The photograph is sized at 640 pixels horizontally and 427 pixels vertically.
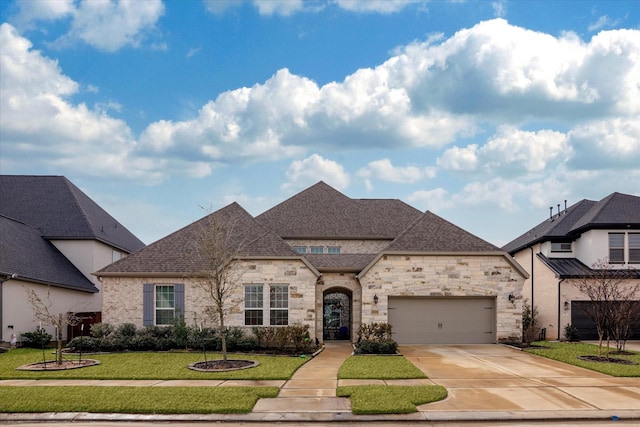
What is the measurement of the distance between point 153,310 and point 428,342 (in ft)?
37.6

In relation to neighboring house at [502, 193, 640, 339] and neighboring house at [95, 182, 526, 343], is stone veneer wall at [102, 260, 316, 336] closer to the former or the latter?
neighboring house at [95, 182, 526, 343]

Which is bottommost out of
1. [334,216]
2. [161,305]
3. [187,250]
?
[161,305]

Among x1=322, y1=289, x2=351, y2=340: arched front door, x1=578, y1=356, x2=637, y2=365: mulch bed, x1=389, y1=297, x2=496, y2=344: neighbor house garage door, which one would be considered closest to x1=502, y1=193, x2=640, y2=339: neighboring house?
x1=389, y1=297, x2=496, y2=344: neighbor house garage door

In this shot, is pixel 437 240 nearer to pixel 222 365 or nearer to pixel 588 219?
pixel 588 219

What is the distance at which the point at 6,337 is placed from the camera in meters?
22.5

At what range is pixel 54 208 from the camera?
3278 centimetres

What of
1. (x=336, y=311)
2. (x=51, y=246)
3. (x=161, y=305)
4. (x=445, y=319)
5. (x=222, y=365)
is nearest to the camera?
(x=222, y=365)

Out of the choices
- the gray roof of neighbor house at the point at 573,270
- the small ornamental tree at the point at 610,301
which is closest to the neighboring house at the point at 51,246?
the small ornamental tree at the point at 610,301

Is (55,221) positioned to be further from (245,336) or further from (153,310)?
(245,336)

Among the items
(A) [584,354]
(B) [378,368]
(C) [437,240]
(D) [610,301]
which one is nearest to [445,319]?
(C) [437,240]

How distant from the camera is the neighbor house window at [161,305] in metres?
22.5

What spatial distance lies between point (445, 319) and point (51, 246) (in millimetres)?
21537

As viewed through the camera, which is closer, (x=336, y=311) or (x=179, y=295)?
(x=179, y=295)

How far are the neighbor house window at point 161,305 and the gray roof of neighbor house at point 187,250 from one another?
0.75 metres
